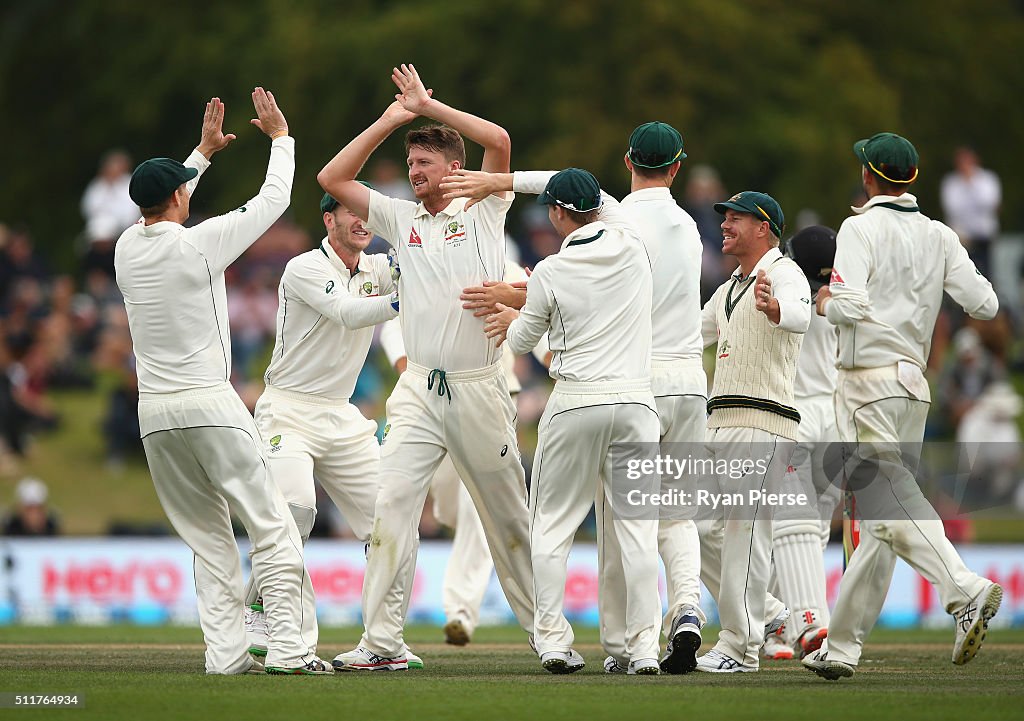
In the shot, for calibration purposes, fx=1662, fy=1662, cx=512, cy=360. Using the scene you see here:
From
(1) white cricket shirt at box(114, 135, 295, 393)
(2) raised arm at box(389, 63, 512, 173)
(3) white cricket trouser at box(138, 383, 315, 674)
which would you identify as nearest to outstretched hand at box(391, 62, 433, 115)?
(2) raised arm at box(389, 63, 512, 173)

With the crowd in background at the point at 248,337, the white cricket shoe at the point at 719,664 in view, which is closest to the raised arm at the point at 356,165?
the white cricket shoe at the point at 719,664

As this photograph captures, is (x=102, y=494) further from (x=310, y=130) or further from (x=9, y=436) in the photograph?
(x=310, y=130)

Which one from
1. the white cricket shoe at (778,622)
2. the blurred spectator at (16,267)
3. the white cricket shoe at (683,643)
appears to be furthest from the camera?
the blurred spectator at (16,267)

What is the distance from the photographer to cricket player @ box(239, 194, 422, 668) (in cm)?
1076

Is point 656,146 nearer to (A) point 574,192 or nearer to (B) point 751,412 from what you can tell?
(A) point 574,192

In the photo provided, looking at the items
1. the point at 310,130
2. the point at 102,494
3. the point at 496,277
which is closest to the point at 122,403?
the point at 102,494

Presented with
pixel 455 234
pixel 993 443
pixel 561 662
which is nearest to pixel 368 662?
pixel 561 662

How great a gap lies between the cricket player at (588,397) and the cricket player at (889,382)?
109cm

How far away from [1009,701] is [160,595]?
10.4 m

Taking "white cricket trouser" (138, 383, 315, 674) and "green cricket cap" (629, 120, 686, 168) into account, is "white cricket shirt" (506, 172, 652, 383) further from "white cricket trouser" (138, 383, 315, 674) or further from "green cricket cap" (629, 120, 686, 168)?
"white cricket trouser" (138, 383, 315, 674)

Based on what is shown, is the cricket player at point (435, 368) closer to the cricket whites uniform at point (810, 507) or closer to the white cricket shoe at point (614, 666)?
the white cricket shoe at point (614, 666)

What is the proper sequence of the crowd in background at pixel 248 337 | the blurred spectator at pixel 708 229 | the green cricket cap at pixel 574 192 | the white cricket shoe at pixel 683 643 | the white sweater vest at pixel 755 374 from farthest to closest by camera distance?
the blurred spectator at pixel 708 229, the crowd in background at pixel 248 337, the white sweater vest at pixel 755 374, the white cricket shoe at pixel 683 643, the green cricket cap at pixel 574 192

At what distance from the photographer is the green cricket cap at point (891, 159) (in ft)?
32.1

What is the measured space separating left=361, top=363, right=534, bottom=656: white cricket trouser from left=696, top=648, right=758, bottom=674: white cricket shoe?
136cm
